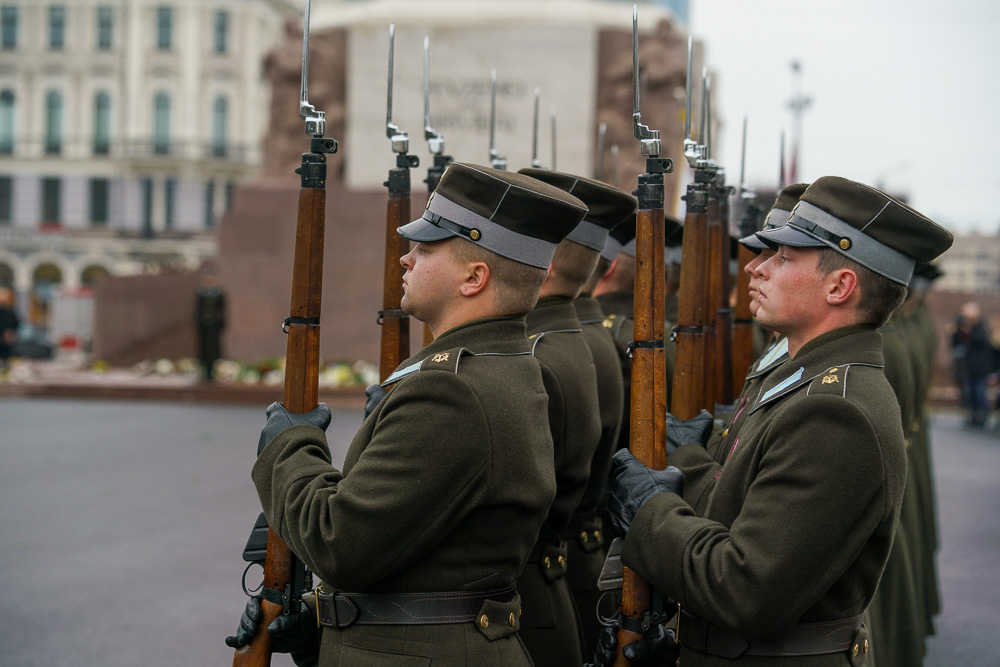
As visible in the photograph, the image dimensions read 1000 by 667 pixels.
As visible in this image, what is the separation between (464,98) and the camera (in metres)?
15.7

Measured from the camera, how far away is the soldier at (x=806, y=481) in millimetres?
1951

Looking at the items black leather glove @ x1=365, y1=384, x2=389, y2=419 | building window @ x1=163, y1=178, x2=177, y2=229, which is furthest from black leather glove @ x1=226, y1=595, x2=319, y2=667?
building window @ x1=163, y1=178, x2=177, y2=229

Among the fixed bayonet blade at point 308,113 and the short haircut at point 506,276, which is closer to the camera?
the short haircut at point 506,276

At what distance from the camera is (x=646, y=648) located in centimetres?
231

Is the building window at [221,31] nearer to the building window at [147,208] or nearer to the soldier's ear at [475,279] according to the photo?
the building window at [147,208]

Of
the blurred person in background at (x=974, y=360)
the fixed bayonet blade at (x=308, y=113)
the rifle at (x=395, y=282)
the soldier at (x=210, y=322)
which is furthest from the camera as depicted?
the soldier at (x=210, y=322)

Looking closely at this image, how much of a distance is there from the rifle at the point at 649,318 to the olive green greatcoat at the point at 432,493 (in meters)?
0.27

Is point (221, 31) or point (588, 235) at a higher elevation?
point (221, 31)

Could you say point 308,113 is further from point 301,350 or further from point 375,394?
point 375,394

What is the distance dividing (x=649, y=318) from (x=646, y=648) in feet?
2.37

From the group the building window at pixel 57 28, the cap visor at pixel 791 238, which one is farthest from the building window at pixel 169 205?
the cap visor at pixel 791 238

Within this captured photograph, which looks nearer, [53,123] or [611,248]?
[611,248]

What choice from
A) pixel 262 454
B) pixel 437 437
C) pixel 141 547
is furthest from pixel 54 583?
pixel 437 437

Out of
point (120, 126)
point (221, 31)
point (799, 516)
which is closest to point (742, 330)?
point (799, 516)
